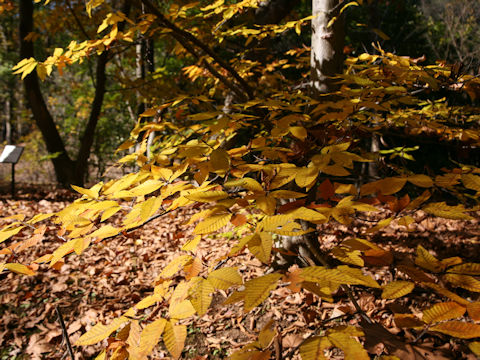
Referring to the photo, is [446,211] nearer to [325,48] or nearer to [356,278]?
[356,278]

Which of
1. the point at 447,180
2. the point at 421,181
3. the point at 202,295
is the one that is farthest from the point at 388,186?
the point at 202,295

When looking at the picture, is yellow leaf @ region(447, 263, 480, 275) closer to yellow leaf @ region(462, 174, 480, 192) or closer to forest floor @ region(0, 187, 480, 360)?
yellow leaf @ region(462, 174, 480, 192)

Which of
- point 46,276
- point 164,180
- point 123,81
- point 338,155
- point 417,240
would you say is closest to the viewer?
point 338,155

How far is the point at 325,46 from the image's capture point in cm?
196

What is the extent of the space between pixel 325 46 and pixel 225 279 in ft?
6.02

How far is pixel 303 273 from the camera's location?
699 mm

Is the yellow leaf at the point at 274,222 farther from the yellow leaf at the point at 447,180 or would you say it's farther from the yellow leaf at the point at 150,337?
the yellow leaf at the point at 447,180

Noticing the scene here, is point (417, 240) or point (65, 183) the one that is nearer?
point (417, 240)

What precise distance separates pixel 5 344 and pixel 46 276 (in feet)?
2.68

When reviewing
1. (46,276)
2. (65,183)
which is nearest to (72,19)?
(65,183)

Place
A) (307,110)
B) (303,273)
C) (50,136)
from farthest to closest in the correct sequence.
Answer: (50,136), (307,110), (303,273)

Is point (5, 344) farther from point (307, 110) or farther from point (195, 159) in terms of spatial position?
point (307, 110)

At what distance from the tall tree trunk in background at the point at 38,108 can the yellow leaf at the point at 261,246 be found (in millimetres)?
6415

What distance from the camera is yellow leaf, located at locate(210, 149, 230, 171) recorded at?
93cm
